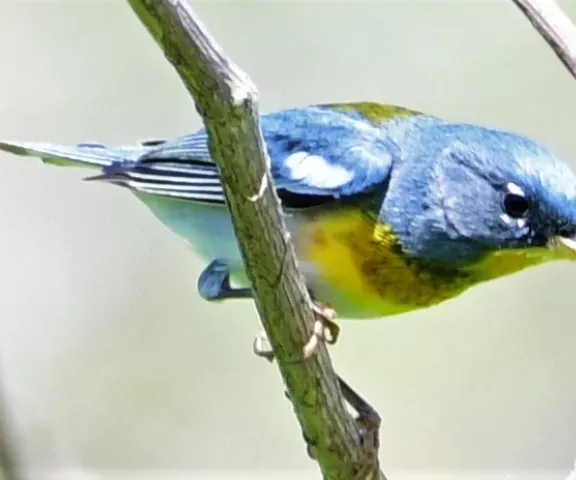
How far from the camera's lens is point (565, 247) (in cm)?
97

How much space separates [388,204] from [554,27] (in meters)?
0.26

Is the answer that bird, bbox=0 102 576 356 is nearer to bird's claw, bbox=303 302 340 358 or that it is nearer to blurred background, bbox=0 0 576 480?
bird's claw, bbox=303 302 340 358

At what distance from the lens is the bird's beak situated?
3.15 ft

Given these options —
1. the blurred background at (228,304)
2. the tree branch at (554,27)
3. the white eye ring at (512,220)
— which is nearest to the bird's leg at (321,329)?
the white eye ring at (512,220)

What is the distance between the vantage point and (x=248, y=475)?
2113 millimetres

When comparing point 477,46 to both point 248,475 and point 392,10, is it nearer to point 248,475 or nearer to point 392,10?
point 392,10

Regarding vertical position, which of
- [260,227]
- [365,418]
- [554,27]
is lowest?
[365,418]

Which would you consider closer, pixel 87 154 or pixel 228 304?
pixel 87 154

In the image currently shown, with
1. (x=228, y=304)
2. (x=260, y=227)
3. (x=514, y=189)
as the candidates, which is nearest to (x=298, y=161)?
(x=514, y=189)

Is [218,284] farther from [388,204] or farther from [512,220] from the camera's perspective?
[512,220]

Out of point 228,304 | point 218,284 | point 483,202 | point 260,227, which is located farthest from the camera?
point 228,304

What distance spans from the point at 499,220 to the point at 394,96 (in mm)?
967

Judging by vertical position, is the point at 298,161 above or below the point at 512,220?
above

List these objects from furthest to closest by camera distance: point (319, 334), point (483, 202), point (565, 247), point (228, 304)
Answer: point (228, 304), point (483, 202), point (565, 247), point (319, 334)
